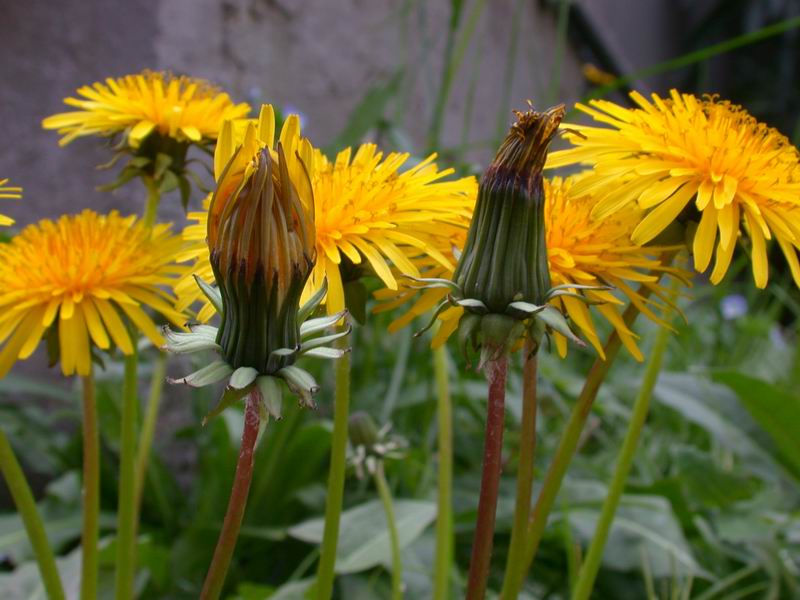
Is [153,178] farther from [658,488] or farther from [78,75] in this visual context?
[78,75]

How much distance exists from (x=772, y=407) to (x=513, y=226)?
108 cm

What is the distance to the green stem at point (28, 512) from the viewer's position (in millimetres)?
665

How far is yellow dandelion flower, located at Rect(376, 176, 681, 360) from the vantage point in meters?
0.63

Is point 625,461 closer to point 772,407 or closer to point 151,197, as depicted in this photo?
point 151,197

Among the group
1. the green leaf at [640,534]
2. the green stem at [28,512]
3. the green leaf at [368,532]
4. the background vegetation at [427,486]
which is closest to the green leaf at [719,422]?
the background vegetation at [427,486]

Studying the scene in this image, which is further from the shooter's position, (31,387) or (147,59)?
(147,59)

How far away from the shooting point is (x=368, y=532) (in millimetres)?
1177

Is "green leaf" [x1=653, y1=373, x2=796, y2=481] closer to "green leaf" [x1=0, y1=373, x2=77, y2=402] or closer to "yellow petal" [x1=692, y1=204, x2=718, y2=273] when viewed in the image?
"yellow petal" [x1=692, y1=204, x2=718, y2=273]

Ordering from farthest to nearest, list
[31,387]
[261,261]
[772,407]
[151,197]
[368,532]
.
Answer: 1. [31,387]
2. [772,407]
3. [368,532]
4. [151,197]
5. [261,261]

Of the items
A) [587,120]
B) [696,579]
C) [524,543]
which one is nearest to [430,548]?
[696,579]

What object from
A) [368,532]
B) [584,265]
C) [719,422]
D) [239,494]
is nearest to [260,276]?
[239,494]

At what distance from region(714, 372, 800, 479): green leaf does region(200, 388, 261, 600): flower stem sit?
1.07 metres

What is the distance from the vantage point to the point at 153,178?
0.84 metres

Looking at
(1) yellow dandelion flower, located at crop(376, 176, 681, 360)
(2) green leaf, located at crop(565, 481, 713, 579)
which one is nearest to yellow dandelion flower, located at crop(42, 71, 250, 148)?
(1) yellow dandelion flower, located at crop(376, 176, 681, 360)
